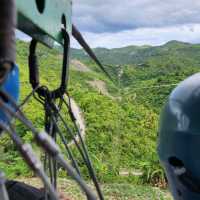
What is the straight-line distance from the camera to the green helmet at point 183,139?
162cm

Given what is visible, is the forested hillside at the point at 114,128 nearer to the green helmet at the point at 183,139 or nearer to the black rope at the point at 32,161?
the green helmet at the point at 183,139

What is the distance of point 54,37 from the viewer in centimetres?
112

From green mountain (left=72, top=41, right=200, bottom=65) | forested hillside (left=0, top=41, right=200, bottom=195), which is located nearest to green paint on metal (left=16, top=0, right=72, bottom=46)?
forested hillside (left=0, top=41, right=200, bottom=195)

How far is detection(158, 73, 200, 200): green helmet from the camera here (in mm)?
1624

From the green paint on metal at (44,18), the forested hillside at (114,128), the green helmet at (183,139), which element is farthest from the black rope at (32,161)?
the forested hillside at (114,128)

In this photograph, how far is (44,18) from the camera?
0.98 metres

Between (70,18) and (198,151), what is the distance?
610 millimetres

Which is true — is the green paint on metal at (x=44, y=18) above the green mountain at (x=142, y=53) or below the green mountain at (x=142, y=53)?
below

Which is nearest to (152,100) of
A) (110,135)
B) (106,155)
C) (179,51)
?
(110,135)

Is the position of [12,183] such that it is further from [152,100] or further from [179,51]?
[179,51]

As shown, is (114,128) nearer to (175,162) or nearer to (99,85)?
(175,162)

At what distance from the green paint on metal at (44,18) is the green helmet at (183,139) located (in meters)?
0.56

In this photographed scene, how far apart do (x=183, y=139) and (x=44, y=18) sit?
809 mm

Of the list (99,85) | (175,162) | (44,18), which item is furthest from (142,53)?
(44,18)
